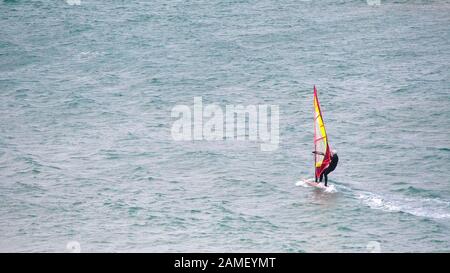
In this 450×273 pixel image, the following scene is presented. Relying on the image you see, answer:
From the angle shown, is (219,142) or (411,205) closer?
(411,205)

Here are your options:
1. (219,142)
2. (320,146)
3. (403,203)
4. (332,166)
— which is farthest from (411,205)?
(219,142)

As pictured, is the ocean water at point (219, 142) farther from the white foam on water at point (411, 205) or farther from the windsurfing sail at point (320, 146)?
the windsurfing sail at point (320, 146)

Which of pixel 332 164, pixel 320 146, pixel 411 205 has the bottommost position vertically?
pixel 411 205

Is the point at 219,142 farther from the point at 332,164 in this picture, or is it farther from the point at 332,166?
the point at 332,164

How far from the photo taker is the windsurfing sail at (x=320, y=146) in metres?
60.3

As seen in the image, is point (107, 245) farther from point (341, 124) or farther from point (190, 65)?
point (190, 65)

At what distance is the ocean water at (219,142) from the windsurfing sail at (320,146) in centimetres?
223

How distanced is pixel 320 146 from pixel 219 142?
639 inches

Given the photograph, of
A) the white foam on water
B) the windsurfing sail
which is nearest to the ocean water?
the white foam on water

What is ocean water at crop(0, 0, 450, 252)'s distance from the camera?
5612 centimetres

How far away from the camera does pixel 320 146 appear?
62.2 m

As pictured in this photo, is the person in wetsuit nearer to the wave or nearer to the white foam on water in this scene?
the wave
